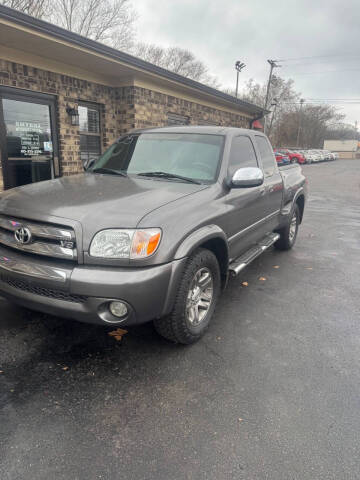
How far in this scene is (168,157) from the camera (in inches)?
143

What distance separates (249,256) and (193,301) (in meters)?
1.31

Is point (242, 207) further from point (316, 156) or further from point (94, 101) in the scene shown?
point (316, 156)

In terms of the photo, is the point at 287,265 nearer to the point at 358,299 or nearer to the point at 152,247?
the point at 358,299

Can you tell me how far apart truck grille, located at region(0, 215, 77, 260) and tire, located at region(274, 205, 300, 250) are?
4087 millimetres

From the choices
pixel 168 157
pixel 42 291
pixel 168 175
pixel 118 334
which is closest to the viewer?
pixel 42 291

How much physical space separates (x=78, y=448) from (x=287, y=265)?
13.4ft

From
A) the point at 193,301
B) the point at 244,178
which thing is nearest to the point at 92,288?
the point at 193,301

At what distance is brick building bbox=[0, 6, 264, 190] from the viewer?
244 inches

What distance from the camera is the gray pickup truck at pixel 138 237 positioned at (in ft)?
7.72

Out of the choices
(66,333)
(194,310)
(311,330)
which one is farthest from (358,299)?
(66,333)

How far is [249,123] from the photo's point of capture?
16156 mm

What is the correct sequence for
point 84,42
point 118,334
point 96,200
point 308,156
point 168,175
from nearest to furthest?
point 96,200, point 118,334, point 168,175, point 84,42, point 308,156

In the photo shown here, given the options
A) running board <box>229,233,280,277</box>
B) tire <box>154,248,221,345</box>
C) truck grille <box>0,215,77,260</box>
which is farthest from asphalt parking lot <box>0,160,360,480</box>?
truck grille <box>0,215,77,260</box>

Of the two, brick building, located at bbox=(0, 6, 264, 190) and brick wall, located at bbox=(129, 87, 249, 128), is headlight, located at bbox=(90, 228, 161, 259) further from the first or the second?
brick wall, located at bbox=(129, 87, 249, 128)
